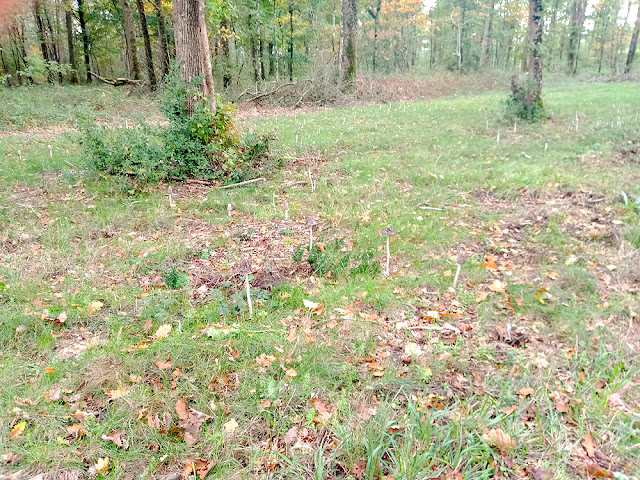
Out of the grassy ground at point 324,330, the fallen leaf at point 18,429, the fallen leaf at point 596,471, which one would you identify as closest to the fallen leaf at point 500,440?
the grassy ground at point 324,330

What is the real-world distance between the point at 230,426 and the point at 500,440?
1523 mm

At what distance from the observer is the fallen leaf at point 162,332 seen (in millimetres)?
3078

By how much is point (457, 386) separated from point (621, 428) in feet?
2.94

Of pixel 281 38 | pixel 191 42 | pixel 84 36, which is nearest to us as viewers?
pixel 191 42

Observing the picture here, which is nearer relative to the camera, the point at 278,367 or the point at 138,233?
the point at 278,367

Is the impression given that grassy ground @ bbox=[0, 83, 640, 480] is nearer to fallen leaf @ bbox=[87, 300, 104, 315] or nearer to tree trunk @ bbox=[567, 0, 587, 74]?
fallen leaf @ bbox=[87, 300, 104, 315]

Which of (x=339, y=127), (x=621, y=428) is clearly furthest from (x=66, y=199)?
(x=339, y=127)

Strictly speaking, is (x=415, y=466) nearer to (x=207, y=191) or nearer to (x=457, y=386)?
(x=457, y=386)

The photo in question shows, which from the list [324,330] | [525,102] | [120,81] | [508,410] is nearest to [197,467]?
[324,330]

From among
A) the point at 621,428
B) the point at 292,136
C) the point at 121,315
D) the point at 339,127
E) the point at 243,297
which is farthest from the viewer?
the point at 339,127

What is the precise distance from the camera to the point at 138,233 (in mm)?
5059

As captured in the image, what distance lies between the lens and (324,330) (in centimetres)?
325

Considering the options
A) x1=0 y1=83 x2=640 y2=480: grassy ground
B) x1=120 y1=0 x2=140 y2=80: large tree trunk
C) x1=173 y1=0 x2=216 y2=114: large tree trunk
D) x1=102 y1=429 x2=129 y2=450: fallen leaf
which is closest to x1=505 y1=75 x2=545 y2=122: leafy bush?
x1=0 y1=83 x2=640 y2=480: grassy ground

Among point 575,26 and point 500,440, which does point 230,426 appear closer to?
point 500,440
